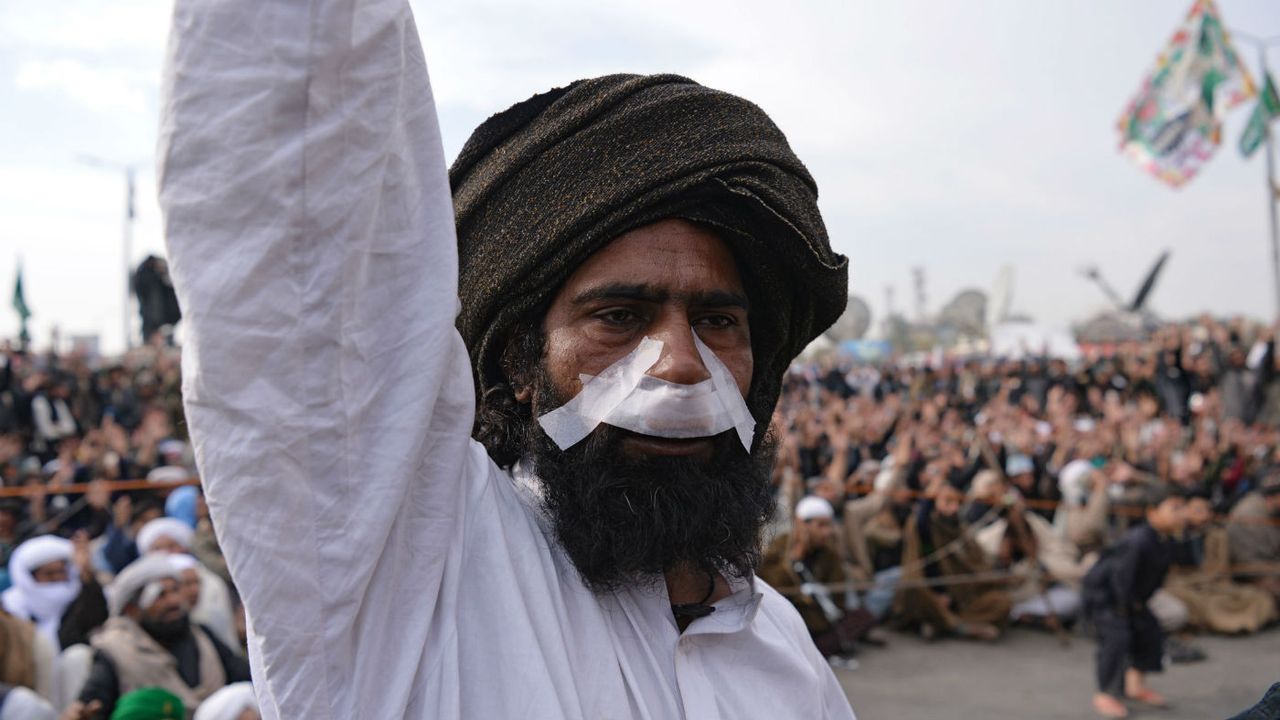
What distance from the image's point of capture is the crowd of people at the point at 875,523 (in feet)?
16.5

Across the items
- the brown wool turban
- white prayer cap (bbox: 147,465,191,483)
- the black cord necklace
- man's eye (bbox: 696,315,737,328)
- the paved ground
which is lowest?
the paved ground

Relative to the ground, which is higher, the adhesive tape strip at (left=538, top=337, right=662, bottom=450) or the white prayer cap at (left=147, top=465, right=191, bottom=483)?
the adhesive tape strip at (left=538, top=337, right=662, bottom=450)

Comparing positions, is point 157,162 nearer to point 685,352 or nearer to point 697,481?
point 685,352

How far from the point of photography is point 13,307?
21688 millimetres

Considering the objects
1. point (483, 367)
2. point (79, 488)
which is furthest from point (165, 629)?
point (79, 488)

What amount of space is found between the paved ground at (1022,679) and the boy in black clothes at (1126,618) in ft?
0.66

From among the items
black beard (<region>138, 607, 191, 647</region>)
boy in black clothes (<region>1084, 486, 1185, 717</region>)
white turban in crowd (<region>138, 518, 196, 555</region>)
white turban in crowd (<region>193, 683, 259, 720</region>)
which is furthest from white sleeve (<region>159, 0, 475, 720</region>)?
boy in black clothes (<region>1084, 486, 1185, 717</region>)

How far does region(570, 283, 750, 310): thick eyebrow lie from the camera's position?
1579 mm

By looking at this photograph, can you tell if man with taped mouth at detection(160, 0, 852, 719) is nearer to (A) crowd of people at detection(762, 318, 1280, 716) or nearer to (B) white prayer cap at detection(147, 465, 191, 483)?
(A) crowd of people at detection(762, 318, 1280, 716)

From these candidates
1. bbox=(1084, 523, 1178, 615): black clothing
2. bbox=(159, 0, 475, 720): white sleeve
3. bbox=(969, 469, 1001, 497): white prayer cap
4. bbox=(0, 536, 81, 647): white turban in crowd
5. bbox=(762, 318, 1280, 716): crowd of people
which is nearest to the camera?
bbox=(159, 0, 475, 720): white sleeve

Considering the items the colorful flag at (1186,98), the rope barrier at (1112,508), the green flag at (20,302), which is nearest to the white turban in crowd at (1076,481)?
the rope barrier at (1112,508)

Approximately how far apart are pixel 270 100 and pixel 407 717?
0.69 meters

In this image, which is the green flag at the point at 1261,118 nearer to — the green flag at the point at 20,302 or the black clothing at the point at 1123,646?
the black clothing at the point at 1123,646

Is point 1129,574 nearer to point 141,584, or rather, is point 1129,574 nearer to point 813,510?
point 813,510
